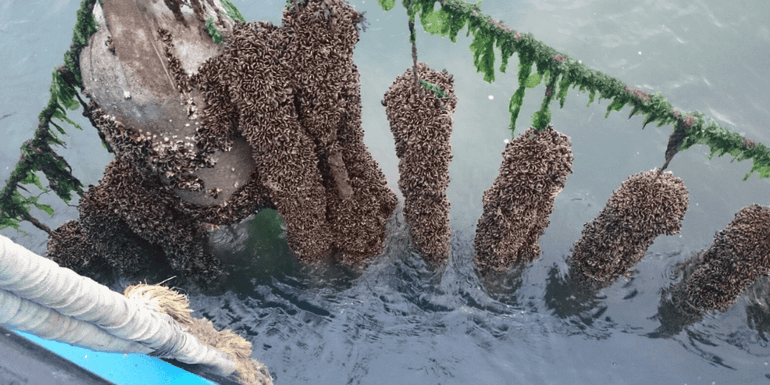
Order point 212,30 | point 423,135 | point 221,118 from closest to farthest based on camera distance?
point 212,30 → point 221,118 → point 423,135

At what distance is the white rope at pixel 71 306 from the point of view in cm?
216

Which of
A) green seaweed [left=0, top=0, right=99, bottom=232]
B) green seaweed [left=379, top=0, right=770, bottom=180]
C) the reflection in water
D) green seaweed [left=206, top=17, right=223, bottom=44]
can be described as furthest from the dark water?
green seaweed [left=206, top=17, right=223, bottom=44]

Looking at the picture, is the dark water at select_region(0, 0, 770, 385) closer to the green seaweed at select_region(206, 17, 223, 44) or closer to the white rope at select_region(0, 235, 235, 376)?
the white rope at select_region(0, 235, 235, 376)

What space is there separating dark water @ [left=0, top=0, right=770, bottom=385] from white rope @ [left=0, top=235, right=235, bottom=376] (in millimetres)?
2603

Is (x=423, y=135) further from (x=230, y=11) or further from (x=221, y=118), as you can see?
(x=230, y=11)

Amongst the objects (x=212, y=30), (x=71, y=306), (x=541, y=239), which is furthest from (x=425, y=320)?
(x=71, y=306)

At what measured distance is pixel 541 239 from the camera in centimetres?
683

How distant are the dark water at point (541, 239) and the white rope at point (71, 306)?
2.60m

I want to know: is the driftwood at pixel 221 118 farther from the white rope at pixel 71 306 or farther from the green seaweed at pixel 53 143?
the white rope at pixel 71 306

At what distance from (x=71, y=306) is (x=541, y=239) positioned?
5871mm

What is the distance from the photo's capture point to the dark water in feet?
18.4

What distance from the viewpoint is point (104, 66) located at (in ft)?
13.0

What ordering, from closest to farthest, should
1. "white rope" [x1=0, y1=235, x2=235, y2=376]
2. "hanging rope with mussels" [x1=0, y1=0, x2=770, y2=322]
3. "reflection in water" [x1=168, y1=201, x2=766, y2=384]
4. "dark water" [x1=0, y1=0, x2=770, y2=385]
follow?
"white rope" [x1=0, y1=235, x2=235, y2=376] < "hanging rope with mussels" [x1=0, y1=0, x2=770, y2=322] < "reflection in water" [x1=168, y1=201, x2=766, y2=384] < "dark water" [x1=0, y1=0, x2=770, y2=385]

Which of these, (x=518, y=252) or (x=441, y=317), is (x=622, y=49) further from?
(x=441, y=317)
